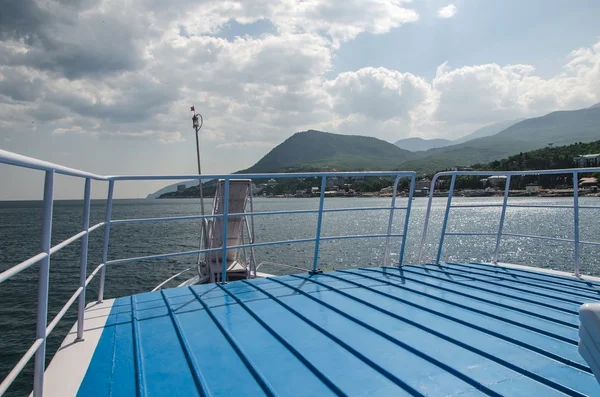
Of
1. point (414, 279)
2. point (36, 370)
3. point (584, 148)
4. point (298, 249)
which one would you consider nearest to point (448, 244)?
point (298, 249)

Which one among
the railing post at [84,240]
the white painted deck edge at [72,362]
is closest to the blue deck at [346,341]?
the white painted deck edge at [72,362]

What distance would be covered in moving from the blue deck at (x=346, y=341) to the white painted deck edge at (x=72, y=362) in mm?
56

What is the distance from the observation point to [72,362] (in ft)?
7.64

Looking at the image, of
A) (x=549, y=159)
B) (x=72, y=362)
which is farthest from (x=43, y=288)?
(x=549, y=159)

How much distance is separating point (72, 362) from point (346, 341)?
1.67 metres

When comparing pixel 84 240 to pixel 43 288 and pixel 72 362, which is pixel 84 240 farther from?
pixel 43 288

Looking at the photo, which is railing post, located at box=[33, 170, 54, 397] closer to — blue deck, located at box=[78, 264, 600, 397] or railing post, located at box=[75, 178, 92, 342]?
blue deck, located at box=[78, 264, 600, 397]

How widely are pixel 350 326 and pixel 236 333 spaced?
0.80 meters

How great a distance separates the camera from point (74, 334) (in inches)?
107

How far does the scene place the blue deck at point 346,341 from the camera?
1.95 meters

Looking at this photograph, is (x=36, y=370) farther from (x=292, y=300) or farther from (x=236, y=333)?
(x=292, y=300)

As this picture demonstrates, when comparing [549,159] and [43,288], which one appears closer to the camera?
[43,288]

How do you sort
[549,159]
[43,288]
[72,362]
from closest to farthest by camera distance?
[43,288] < [72,362] < [549,159]

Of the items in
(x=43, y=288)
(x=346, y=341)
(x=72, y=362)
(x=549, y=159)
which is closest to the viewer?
(x=43, y=288)
